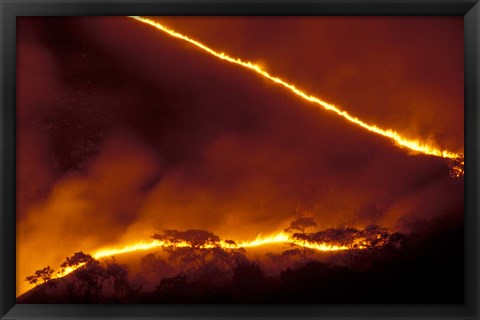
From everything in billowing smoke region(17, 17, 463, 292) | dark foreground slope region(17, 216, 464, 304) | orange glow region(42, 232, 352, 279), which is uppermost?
billowing smoke region(17, 17, 463, 292)

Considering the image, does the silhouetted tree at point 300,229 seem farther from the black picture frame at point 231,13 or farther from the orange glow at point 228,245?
the black picture frame at point 231,13

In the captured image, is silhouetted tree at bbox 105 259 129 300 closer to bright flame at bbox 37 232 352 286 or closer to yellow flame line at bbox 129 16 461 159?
bright flame at bbox 37 232 352 286

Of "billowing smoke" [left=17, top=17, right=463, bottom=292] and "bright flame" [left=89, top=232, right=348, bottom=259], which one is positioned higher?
"billowing smoke" [left=17, top=17, right=463, bottom=292]

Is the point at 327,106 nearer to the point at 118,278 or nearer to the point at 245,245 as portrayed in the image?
the point at 245,245

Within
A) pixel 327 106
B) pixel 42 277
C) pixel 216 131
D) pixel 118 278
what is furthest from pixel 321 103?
pixel 42 277

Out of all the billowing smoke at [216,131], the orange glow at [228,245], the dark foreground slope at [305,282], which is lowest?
the dark foreground slope at [305,282]

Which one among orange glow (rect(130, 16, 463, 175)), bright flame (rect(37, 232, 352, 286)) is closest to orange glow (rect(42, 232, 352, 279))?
bright flame (rect(37, 232, 352, 286))

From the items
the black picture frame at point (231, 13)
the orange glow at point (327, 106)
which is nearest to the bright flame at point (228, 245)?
the black picture frame at point (231, 13)
